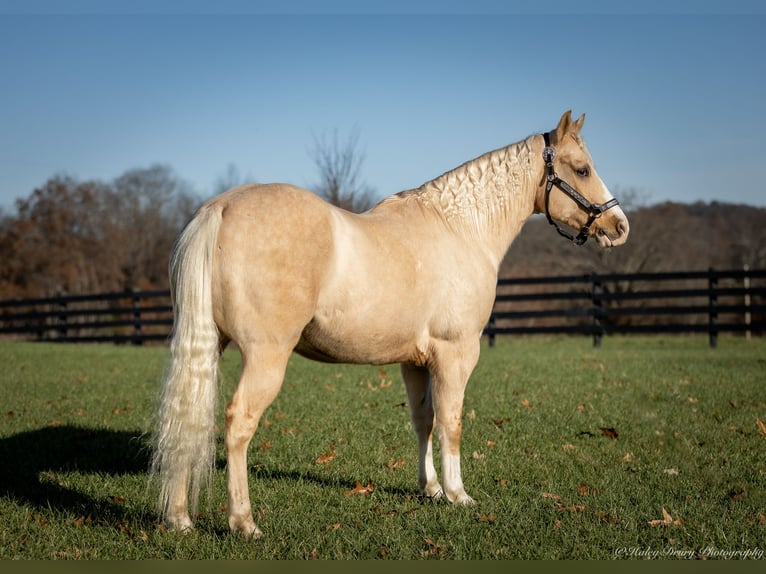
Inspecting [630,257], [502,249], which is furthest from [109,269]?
[502,249]

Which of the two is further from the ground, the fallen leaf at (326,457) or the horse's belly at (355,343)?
the horse's belly at (355,343)

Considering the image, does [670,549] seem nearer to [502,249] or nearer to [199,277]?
[502,249]

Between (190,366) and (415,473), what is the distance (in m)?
2.43

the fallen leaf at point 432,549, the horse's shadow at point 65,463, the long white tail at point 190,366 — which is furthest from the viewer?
the horse's shadow at point 65,463

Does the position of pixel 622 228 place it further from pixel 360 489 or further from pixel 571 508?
pixel 360 489

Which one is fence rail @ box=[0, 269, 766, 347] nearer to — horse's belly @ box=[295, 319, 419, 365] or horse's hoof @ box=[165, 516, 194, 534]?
horse's belly @ box=[295, 319, 419, 365]

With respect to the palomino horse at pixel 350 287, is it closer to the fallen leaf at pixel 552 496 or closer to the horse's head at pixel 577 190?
the horse's head at pixel 577 190

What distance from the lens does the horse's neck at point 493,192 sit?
485cm

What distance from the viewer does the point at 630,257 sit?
2953cm

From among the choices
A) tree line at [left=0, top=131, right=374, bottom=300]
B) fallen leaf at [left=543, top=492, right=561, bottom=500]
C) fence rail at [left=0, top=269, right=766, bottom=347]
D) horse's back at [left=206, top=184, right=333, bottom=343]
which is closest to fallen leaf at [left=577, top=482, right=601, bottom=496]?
fallen leaf at [left=543, top=492, right=561, bottom=500]

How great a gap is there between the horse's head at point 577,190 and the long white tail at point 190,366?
8.22 ft

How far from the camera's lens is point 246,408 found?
3.73m

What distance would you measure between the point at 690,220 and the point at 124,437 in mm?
30140

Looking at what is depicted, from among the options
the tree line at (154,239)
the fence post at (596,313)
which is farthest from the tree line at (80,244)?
the fence post at (596,313)
